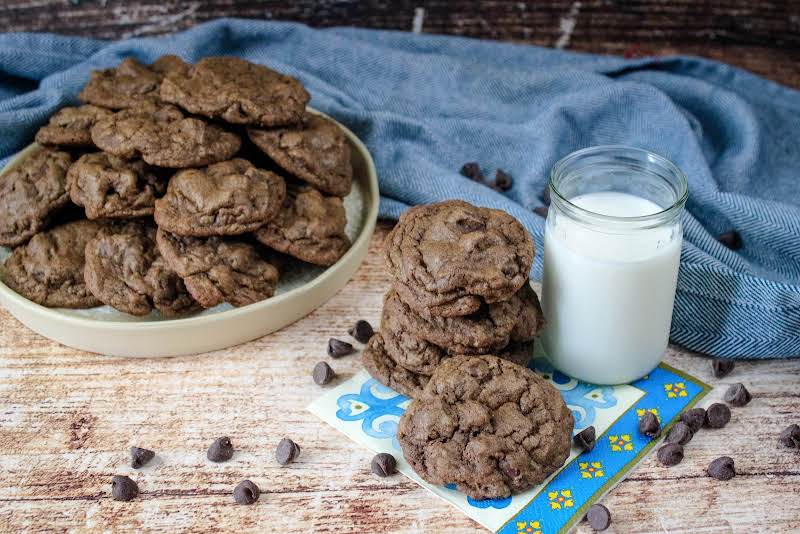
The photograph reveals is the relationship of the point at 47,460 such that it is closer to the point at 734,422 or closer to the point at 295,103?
the point at 295,103

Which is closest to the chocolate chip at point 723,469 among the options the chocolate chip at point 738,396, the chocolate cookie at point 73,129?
the chocolate chip at point 738,396

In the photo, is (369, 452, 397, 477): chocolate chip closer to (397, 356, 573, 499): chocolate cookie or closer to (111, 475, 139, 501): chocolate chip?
(397, 356, 573, 499): chocolate cookie

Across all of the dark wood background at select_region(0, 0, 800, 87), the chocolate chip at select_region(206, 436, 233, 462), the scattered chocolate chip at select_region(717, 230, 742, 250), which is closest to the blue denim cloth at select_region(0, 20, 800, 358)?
the scattered chocolate chip at select_region(717, 230, 742, 250)

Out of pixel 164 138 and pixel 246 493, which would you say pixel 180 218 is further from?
pixel 246 493

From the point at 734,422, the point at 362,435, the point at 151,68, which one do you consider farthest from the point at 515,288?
the point at 151,68

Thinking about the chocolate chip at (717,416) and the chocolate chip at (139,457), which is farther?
the chocolate chip at (717,416)

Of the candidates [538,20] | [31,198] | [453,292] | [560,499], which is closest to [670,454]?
[560,499]

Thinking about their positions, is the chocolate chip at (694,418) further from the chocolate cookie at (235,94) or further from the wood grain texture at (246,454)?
the chocolate cookie at (235,94)
